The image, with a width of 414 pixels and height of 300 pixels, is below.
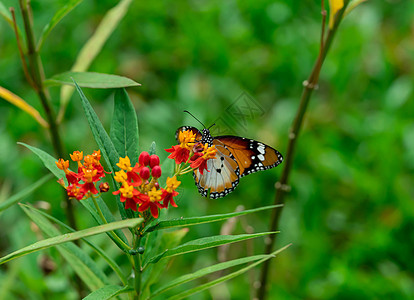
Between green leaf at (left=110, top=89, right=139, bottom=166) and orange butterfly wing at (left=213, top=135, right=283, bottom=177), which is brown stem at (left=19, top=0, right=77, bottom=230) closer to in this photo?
green leaf at (left=110, top=89, right=139, bottom=166)

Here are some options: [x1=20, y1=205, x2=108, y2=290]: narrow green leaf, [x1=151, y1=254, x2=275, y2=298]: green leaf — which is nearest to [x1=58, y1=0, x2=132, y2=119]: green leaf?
[x1=20, y1=205, x2=108, y2=290]: narrow green leaf

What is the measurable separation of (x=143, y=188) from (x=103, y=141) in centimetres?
9

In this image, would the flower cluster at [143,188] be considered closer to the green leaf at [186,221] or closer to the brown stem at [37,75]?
the green leaf at [186,221]

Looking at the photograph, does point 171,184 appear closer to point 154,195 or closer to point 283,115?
point 154,195

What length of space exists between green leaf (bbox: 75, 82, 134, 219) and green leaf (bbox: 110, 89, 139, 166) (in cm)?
6

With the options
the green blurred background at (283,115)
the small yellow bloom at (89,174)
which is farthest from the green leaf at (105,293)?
the green blurred background at (283,115)

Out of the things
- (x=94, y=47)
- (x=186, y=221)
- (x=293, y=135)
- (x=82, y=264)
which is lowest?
(x=82, y=264)

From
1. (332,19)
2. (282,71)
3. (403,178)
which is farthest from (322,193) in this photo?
(332,19)

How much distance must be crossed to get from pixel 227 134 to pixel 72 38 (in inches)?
80.3

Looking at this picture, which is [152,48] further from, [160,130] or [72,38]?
[160,130]

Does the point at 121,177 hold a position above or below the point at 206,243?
above

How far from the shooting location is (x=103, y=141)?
677 mm

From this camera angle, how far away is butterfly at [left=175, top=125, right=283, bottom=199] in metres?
0.93

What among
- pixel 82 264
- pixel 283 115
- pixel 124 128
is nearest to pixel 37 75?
pixel 124 128
